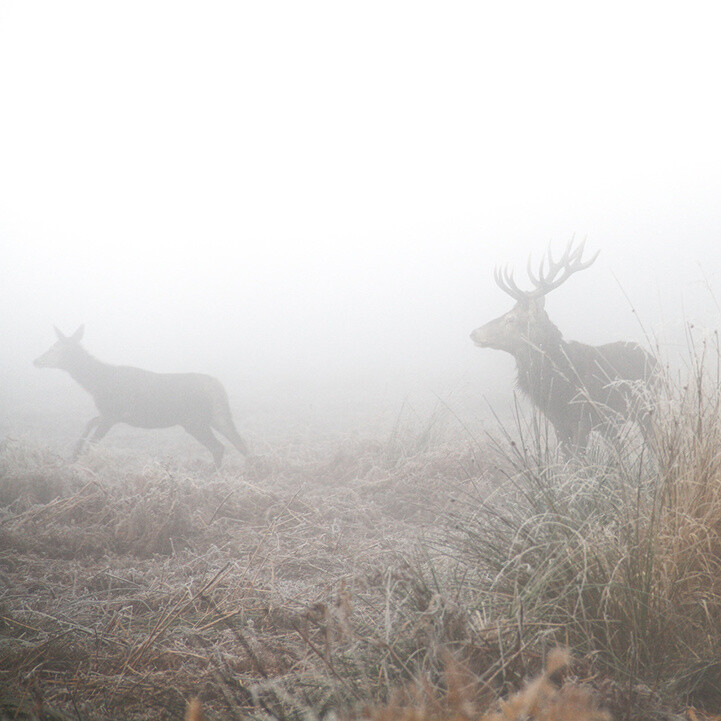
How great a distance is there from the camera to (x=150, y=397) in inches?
343

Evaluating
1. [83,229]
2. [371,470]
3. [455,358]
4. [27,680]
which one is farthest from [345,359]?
[83,229]

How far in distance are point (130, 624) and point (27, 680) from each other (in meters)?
0.52

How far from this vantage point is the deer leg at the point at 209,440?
8242mm

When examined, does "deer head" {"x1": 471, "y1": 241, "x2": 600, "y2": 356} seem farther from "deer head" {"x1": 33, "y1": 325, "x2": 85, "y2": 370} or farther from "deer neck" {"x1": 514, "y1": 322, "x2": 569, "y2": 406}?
"deer head" {"x1": 33, "y1": 325, "x2": 85, "y2": 370}

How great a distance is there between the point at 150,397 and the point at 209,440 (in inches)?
56.7

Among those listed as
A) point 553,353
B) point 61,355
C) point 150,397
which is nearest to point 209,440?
point 150,397

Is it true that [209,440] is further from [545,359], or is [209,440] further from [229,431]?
[545,359]

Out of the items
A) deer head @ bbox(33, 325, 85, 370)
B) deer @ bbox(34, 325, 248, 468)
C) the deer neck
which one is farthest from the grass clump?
deer head @ bbox(33, 325, 85, 370)

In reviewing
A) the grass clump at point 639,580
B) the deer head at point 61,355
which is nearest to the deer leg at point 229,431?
the deer head at point 61,355

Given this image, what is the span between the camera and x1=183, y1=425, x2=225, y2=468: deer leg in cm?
824

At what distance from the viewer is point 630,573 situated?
4.76 feet

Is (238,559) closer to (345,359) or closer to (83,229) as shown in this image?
(345,359)

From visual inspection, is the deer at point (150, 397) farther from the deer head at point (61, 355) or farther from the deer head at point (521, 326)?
the deer head at point (521, 326)

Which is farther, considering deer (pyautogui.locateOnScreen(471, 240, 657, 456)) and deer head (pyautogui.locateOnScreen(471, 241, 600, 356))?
deer head (pyautogui.locateOnScreen(471, 241, 600, 356))
